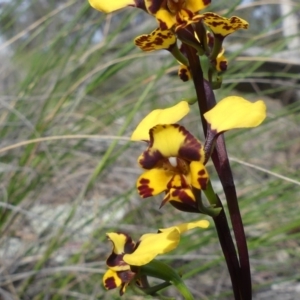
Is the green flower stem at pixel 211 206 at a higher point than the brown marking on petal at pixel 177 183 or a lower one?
lower

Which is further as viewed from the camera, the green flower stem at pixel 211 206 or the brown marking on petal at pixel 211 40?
the brown marking on petal at pixel 211 40

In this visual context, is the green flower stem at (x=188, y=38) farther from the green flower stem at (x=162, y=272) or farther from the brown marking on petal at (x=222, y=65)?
the green flower stem at (x=162, y=272)

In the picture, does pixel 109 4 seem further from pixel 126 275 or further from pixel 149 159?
pixel 126 275

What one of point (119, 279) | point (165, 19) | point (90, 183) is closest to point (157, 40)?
point (165, 19)

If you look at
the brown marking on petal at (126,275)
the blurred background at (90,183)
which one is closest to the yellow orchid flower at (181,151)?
the brown marking on petal at (126,275)

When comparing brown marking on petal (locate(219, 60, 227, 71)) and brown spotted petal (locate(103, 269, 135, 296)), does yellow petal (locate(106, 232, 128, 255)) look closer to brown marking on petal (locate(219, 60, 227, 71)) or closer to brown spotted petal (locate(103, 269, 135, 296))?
brown spotted petal (locate(103, 269, 135, 296))

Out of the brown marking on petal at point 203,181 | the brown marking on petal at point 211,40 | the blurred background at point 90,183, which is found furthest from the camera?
the blurred background at point 90,183
